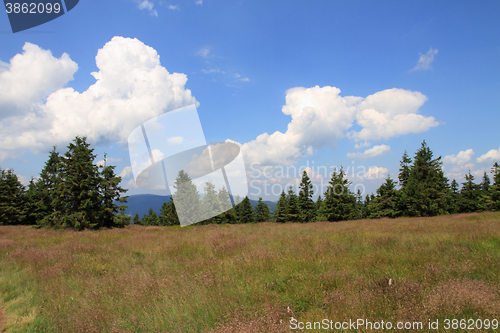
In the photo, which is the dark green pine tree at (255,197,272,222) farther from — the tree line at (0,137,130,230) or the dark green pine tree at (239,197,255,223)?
the tree line at (0,137,130,230)

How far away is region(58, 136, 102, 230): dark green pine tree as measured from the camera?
71.2 feet

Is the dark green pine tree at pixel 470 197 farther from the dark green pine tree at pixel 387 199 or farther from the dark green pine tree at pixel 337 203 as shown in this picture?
the dark green pine tree at pixel 337 203

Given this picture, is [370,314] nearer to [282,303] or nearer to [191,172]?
[282,303]

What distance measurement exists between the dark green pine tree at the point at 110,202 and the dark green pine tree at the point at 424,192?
38.0 metres

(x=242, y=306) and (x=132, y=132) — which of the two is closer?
(x=242, y=306)

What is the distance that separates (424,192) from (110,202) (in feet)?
132

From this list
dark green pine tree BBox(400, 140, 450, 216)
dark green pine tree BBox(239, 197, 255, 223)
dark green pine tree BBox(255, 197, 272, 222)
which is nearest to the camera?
dark green pine tree BBox(400, 140, 450, 216)

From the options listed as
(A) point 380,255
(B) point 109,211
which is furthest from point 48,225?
(A) point 380,255

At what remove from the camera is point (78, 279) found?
5.80 m

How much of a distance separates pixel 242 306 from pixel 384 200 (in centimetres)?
4378

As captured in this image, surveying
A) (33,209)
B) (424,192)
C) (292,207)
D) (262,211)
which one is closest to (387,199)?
(424,192)

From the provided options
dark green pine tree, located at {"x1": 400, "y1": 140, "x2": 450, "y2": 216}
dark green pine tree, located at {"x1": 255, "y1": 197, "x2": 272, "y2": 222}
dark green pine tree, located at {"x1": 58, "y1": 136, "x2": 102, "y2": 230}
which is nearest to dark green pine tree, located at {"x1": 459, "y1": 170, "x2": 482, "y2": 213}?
dark green pine tree, located at {"x1": 400, "y1": 140, "x2": 450, "y2": 216}

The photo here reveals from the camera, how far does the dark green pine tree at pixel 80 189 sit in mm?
21703

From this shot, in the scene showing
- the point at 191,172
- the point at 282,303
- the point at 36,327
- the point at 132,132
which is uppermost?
the point at 132,132
